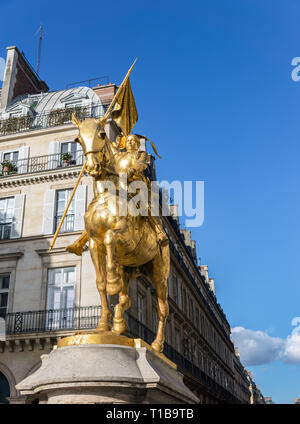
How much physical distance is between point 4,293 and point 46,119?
918 cm

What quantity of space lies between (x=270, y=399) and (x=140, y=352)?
15660cm

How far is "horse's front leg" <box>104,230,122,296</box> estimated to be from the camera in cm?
436

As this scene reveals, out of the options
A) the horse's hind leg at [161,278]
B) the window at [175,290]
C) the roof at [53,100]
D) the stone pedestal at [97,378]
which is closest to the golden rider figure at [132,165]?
the horse's hind leg at [161,278]

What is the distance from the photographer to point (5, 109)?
86.4 feet

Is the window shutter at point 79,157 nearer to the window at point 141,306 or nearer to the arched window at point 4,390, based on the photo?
the window at point 141,306

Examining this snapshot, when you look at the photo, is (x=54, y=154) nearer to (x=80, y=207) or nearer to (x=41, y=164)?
(x=41, y=164)

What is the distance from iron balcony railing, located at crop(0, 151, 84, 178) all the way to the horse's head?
17096 millimetres

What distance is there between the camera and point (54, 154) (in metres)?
22.2

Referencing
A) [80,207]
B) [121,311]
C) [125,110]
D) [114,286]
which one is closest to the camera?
[114,286]

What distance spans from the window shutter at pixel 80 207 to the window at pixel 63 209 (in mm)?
383

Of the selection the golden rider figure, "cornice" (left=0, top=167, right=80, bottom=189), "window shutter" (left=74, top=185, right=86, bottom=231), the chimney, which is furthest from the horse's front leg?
the chimney

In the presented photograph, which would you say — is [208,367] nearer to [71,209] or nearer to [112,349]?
[71,209]

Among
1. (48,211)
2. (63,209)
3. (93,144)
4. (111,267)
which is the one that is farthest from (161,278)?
(63,209)

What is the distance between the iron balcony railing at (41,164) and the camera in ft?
71.7
